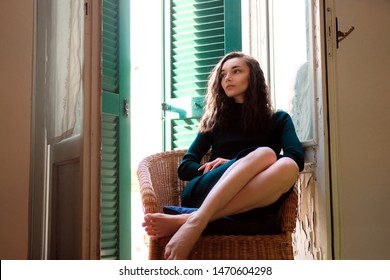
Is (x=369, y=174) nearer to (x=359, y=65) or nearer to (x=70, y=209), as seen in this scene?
(x=359, y=65)

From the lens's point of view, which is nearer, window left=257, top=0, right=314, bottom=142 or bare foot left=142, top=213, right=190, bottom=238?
bare foot left=142, top=213, right=190, bottom=238

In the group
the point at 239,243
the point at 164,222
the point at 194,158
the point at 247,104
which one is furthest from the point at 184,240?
the point at 247,104

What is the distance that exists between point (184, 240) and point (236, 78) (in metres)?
0.83

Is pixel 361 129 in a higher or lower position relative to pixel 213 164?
higher

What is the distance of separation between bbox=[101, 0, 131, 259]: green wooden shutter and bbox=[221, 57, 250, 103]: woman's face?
565mm

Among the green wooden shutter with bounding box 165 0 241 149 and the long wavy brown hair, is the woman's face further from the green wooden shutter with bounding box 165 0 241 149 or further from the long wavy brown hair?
the green wooden shutter with bounding box 165 0 241 149

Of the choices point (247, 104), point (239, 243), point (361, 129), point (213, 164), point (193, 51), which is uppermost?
point (193, 51)

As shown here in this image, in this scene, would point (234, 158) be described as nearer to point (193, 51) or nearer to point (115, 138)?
point (115, 138)

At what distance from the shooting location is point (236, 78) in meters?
2.02

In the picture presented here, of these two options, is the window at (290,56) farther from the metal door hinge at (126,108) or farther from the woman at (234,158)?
the metal door hinge at (126,108)

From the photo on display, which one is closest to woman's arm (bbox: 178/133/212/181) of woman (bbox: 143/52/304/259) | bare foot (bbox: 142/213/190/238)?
woman (bbox: 143/52/304/259)

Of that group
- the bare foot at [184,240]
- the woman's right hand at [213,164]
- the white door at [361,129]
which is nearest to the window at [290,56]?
the white door at [361,129]

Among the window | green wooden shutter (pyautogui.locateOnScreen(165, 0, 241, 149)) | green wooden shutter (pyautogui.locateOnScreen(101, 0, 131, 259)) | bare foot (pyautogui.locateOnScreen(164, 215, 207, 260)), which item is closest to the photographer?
bare foot (pyautogui.locateOnScreen(164, 215, 207, 260))

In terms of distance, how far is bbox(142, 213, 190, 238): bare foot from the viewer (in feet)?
5.03
